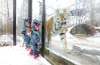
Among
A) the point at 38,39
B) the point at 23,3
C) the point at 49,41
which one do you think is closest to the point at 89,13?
the point at 49,41

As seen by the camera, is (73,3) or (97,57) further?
(73,3)

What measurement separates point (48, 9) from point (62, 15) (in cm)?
55

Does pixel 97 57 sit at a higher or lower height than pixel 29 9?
lower

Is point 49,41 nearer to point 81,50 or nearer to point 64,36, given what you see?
point 64,36

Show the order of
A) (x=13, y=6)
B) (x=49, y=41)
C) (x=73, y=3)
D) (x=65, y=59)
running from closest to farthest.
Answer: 1. (x=73, y=3)
2. (x=65, y=59)
3. (x=49, y=41)
4. (x=13, y=6)

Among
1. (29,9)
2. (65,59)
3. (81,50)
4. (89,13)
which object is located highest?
(29,9)

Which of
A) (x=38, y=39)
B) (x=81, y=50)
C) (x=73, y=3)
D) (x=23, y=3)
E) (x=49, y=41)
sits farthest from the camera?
(x=23, y=3)

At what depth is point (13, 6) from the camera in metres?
3.68

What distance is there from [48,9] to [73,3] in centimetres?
75

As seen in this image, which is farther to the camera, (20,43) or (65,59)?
(20,43)

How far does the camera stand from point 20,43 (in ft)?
11.1

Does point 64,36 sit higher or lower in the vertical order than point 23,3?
lower

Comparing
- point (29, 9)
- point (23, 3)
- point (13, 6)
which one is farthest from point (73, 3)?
point (13, 6)

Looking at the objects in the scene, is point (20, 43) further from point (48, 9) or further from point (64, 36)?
point (64, 36)
